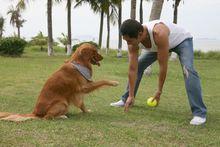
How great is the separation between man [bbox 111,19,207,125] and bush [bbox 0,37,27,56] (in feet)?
72.7

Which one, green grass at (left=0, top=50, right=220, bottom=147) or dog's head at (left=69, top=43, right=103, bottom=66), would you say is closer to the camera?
green grass at (left=0, top=50, right=220, bottom=147)

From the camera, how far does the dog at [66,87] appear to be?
6449 millimetres

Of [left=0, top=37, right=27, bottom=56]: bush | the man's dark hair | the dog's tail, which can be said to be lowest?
[left=0, top=37, right=27, bottom=56]: bush

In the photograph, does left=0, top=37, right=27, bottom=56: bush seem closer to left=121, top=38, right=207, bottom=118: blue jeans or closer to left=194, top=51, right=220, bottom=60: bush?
left=194, top=51, right=220, bottom=60: bush

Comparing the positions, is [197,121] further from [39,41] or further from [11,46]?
[39,41]

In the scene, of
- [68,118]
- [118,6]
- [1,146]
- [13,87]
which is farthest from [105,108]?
[118,6]

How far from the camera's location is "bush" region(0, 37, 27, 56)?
28031mm

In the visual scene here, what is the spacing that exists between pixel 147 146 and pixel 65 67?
214cm

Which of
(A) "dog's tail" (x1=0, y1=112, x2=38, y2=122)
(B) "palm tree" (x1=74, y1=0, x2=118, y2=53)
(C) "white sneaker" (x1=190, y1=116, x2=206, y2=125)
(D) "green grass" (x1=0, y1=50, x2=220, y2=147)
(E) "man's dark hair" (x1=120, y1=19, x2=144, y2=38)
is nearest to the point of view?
(D) "green grass" (x1=0, y1=50, x2=220, y2=147)

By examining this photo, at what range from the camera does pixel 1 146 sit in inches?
191

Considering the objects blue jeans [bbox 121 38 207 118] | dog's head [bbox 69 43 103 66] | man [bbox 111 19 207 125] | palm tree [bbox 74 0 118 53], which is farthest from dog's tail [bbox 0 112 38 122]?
palm tree [bbox 74 0 118 53]

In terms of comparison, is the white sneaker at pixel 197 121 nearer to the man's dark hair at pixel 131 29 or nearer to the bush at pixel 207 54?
the man's dark hair at pixel 131 29

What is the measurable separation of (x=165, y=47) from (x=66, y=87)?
5.14 ft

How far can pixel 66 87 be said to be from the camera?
6.57m
